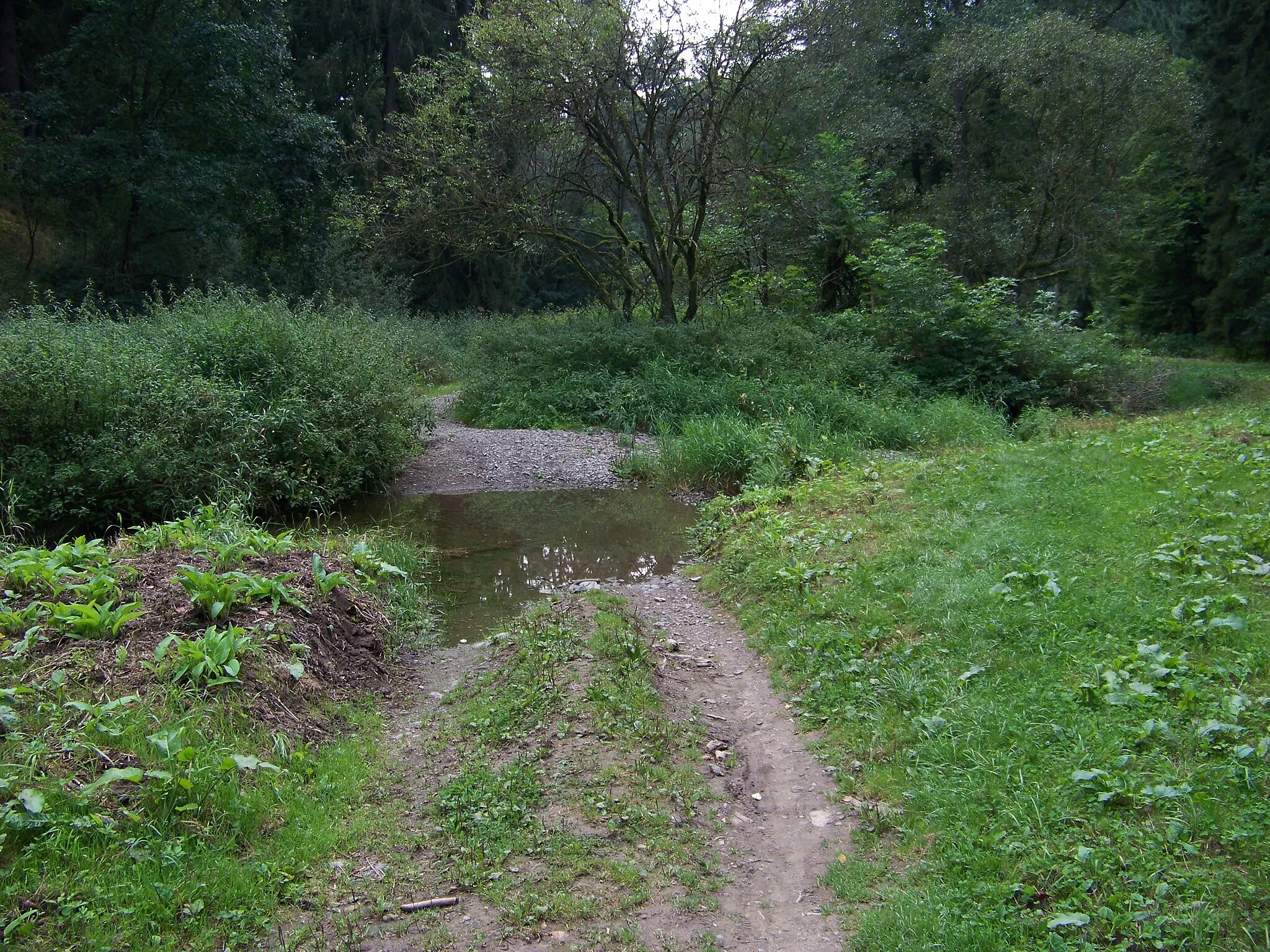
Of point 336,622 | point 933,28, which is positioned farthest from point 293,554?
point 933,28

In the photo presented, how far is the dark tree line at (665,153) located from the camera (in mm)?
16656

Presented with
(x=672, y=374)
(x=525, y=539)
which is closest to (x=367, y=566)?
(x=525, y=539)

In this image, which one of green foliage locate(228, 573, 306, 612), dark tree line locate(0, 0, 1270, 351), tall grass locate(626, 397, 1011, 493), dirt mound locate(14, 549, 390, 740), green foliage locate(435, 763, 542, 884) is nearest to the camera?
green foliage locate(435, 763, 542, 884)

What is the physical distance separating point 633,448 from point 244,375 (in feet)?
17.6

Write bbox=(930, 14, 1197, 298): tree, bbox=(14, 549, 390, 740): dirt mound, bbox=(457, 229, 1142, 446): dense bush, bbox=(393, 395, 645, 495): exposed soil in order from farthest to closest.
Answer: bbox=(930, 14, 1197, 298): tree → bbox=(457, 229, 1142, 446): dense bush → bbox=(393, 395, 645, 495): exposed soil → bbox=(14, 549, 390, 740): dirt mound

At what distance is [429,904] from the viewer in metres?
3.26

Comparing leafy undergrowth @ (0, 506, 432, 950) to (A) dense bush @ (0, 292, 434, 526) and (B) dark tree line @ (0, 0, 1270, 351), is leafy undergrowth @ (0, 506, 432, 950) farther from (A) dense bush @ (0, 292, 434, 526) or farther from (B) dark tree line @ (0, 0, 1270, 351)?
(B) dark tree line @ (0, 0, 1270, 351)

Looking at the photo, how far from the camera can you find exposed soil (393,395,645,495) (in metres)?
11.6

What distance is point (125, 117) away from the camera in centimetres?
2019

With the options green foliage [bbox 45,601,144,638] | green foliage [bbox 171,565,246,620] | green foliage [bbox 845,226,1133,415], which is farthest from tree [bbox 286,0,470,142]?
green foliage [bbox 45,601,144,638]

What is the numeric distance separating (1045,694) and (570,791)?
Result: 7.64ft

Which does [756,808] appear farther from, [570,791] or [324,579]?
[324,579]

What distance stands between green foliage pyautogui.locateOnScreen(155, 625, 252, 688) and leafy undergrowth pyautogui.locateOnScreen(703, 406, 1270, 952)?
302 centimetres

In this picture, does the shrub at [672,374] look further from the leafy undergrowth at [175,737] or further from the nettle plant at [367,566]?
the leafy undergrowth at [175,737]
